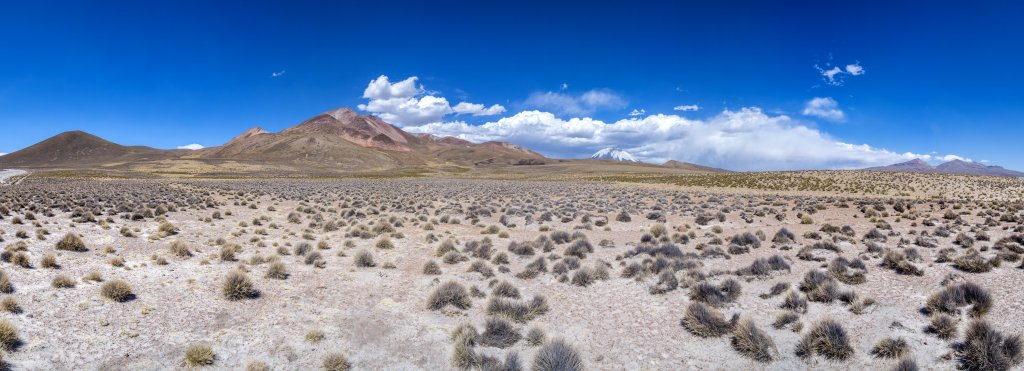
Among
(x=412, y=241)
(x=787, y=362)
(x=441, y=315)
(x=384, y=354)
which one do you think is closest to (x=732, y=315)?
(x=787, y=362)

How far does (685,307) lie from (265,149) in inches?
8090

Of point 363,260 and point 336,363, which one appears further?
point 363,260

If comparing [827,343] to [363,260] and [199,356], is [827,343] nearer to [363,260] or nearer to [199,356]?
[199,356]

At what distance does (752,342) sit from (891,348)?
73.0 inches

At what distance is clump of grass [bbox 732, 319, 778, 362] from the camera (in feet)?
22.8

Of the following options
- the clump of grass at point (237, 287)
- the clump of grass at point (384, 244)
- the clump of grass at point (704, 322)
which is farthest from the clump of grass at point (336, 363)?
the clump of grass at point (384, 244)

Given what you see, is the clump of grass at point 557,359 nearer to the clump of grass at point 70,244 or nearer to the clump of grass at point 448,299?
the clump of grass at point 448,299

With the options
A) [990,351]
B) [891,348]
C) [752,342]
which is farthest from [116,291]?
[990,351]

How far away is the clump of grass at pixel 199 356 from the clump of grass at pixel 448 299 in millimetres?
3917

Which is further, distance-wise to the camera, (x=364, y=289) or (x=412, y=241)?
(x=412, y=241)

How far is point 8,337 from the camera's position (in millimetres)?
6375

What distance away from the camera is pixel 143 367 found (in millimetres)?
6492

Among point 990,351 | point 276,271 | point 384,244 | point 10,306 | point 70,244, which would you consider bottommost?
point 384,244

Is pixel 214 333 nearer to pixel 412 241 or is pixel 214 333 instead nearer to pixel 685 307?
pixel 685 307
